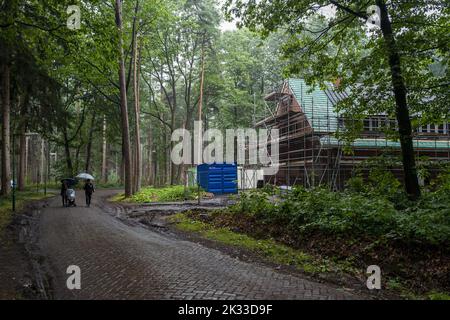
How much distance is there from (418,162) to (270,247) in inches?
226

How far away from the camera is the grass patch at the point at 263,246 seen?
25.4ft

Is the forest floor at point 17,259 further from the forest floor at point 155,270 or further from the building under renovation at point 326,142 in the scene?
the building under renovation at point 326,142

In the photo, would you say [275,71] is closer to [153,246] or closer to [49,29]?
[49,29]

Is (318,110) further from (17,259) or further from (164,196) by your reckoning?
(17,259)

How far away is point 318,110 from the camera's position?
28.9m

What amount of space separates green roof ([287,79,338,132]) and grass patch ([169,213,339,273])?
632 inches

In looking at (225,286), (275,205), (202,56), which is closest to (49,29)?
(275,205)

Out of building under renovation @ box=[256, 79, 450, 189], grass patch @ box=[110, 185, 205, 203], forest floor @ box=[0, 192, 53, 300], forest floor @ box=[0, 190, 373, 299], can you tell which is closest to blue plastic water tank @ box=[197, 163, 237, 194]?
grass patch @ box=[110, 185, 205, 203]

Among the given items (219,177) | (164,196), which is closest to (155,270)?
(164,196)

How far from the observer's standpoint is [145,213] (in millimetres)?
16906

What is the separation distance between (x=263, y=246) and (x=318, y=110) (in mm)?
21537

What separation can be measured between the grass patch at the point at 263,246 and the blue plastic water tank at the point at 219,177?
43.0 feet

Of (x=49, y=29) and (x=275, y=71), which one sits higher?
(x=275, y=71)

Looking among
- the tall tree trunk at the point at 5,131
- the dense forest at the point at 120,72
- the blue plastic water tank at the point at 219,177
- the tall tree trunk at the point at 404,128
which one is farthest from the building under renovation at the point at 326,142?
the tall tree trunk at the point at 5,131
